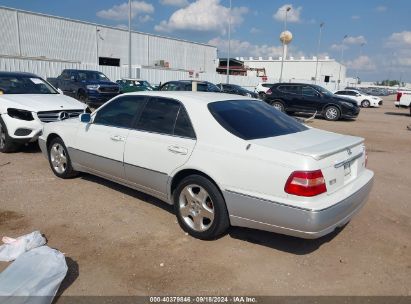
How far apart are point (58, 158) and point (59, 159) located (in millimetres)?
29

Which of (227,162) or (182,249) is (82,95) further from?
(227,162)

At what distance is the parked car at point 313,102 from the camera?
58.2 feet

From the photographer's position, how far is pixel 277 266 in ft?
11.7

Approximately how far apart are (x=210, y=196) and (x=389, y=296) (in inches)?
71.9

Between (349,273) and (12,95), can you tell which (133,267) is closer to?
(349,273)

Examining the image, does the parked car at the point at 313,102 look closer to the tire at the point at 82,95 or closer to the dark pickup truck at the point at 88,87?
the dark pickup truck at the point at 88,87

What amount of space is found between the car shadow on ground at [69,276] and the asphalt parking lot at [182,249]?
2 cm

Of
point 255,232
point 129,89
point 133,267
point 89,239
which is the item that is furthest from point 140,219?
point 129,89

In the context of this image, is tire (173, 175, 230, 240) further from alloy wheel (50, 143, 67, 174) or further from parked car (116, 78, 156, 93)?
parked car (116, 78, 156, 93)

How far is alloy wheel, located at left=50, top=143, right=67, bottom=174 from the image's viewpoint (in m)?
5.80

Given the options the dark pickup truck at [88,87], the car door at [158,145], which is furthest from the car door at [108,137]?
the dark pickup truck at [88,87]

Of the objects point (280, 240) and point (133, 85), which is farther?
point (133, 85)

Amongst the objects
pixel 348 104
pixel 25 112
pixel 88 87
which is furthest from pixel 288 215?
pixel 348 104

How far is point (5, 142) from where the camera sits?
7.35 metres
